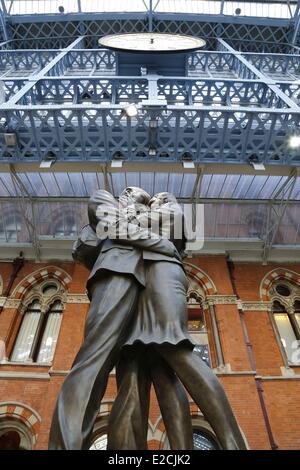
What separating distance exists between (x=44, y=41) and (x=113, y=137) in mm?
12906

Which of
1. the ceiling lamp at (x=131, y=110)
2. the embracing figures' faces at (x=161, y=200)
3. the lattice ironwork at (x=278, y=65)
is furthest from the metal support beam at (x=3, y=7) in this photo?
the embracing figures' faces at (x=161, y=200)

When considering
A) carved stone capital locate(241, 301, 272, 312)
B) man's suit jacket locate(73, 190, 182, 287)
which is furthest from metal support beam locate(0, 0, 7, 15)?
man's suit jacket locate(73, 190, 182, 287)

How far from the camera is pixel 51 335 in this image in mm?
9664

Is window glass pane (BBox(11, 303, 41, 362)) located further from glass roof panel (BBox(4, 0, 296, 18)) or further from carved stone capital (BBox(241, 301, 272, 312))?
glass roof panel (BBox(4, 0, 296, 18))

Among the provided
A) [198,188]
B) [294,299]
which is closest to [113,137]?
[198,188]

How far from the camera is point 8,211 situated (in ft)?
35.5

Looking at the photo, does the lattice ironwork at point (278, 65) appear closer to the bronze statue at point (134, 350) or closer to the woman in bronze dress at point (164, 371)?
the bronze statue at point (134, 350)

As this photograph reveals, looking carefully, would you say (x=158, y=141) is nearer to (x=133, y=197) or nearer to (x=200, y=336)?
(x=200, y=336)

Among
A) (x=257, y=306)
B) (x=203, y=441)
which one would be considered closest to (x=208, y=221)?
(x=257, y=306)

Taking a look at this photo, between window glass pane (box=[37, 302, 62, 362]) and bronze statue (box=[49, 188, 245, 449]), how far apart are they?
6870 millimetres

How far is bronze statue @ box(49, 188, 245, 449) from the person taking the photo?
7.21 ft

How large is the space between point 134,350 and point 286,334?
324 inches

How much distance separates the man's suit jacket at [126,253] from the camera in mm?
2857

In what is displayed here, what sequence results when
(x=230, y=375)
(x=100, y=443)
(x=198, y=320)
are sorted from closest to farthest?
1. (x=100, y=443)
2. (x=230, y=375)
3. (x=198, y=320)
